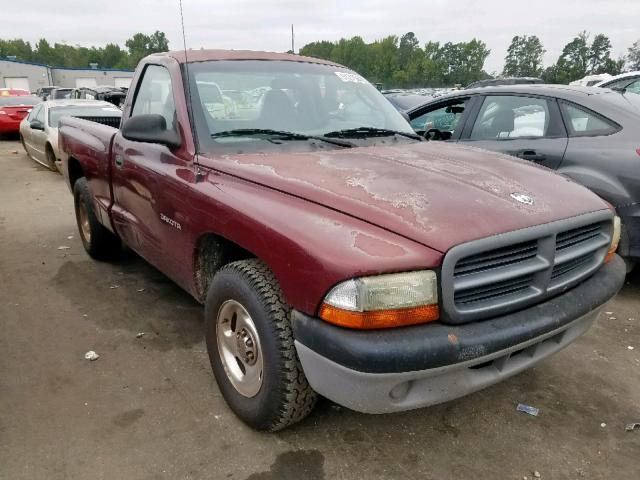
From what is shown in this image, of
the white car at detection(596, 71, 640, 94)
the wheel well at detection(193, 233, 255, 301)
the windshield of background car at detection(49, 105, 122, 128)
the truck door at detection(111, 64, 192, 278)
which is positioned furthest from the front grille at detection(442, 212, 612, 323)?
the windshield of background car at detection(49, 105, 122, 128)

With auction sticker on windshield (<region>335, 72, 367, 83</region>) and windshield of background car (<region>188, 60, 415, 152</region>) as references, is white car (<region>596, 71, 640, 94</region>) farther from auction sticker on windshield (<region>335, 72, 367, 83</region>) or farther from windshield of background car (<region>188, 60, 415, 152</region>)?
windshield of background car (<region>188, 60, 415, 152</region>)

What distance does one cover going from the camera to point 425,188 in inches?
91.5

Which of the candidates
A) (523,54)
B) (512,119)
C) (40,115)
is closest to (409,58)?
(523,54)

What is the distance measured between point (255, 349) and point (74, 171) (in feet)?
12.1

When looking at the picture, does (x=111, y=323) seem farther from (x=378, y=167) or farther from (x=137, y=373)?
(x=378, y=167)

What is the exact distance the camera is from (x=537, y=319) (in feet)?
7.06

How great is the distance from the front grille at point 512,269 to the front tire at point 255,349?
700mm

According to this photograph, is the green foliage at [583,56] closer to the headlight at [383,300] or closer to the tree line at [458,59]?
the tree line at [458,59]

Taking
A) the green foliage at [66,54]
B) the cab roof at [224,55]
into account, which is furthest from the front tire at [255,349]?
the green foliage at [66,54]

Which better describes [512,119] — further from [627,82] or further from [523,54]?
[523,54]

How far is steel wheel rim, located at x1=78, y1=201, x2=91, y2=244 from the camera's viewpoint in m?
4.93

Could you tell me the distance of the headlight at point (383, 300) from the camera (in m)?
1.89

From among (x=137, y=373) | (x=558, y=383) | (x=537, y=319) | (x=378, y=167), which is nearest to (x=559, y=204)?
(x=537, y=319)

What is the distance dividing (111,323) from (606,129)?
4.01 metres
